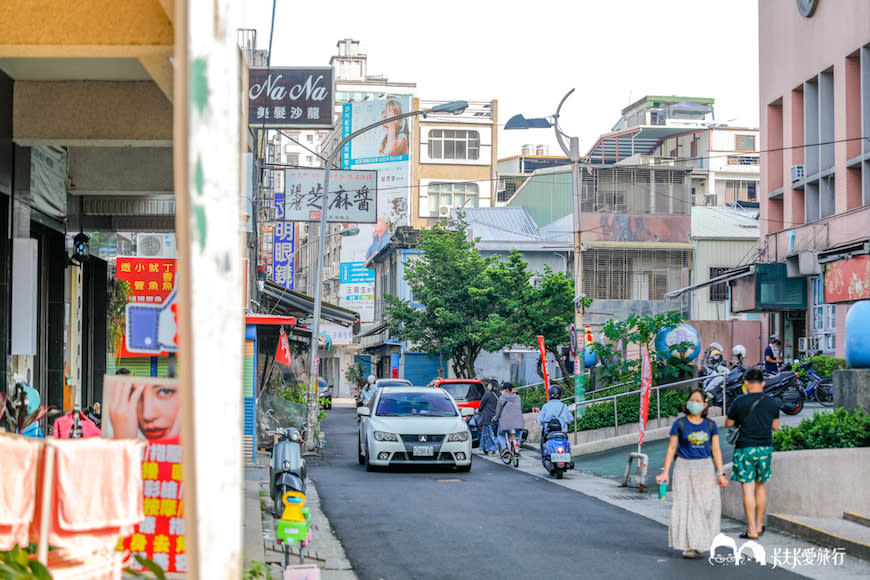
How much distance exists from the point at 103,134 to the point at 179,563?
12.9 feet

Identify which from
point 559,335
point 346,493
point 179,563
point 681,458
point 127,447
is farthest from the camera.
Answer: point 559,335

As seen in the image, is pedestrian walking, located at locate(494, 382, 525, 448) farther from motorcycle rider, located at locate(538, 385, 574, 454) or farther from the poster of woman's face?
the poster of woman's face

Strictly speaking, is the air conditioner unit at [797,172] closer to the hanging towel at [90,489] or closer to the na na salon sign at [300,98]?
the na na salon sign at [300,98]

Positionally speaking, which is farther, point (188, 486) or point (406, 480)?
point (406, 480)

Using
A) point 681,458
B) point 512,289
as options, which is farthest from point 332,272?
point 681,458

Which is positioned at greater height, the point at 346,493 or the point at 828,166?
the point at 828,166

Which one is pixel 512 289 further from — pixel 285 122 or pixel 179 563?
pixel 179 563

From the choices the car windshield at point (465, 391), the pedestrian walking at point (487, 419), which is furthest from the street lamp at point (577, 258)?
the car windshield at point (465, 391)

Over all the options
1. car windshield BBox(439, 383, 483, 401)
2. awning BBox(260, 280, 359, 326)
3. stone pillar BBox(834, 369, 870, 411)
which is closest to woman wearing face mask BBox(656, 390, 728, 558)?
stone pillar BBox(834, 369, 870, 411)

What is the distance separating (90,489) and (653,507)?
10.6 m

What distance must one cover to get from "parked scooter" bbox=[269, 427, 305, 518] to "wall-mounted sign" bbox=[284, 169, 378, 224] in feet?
65.2

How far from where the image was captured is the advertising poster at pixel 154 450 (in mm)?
4641

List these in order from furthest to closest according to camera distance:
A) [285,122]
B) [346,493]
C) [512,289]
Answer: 1. [512,289]
2. [285,122]
3. [346,493]

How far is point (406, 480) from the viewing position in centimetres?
1747
